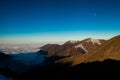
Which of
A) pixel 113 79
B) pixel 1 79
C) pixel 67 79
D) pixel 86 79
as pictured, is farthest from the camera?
pixel 67 79

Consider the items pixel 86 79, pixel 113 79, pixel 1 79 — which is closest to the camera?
pixel 1 79

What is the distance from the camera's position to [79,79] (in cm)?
16912

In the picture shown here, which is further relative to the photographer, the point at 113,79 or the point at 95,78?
the point at 95,78

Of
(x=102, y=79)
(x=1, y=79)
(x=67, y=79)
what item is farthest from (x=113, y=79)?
(x=1, y=79)

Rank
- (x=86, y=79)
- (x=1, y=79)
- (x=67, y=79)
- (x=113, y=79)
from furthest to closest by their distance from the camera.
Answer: (x=67, y=79), (x=86, y=79), (x=113, y=79), (x=1, y=79)

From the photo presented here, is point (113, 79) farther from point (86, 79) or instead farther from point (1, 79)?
point (1, 79)

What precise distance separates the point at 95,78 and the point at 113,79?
18306 millimetres

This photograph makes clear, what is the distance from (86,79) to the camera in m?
165

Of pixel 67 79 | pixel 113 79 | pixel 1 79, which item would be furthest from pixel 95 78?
pixel 1 79

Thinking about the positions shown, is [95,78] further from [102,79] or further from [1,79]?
[1,79]

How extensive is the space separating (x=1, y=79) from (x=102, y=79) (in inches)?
3217

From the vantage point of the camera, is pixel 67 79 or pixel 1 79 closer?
pixel 1 79

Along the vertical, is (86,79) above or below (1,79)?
below

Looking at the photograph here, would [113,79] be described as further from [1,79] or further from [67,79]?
[1,79]
